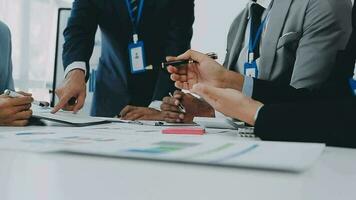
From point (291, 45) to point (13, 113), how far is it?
2.89 ft

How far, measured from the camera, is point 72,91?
1345 millimetres

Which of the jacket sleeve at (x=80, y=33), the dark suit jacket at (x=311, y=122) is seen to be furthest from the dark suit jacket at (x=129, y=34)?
the dark suit jacket at (x=311, y=122)

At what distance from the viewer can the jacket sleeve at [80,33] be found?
1.62 metres

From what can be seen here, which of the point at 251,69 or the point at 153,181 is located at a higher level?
the point at 251,69

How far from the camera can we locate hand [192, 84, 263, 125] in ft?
2.62

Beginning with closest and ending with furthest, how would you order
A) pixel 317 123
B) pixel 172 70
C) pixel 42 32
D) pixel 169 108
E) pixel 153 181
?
pixel 153 181 < pixel 317 123 < pixel 172 70 < pixel 169 108 < pixel 42 32

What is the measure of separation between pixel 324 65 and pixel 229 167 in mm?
931

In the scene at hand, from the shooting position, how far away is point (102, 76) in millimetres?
1941

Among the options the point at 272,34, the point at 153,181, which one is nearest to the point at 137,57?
the point at 272,34

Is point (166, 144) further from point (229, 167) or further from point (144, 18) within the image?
point (144, 18)

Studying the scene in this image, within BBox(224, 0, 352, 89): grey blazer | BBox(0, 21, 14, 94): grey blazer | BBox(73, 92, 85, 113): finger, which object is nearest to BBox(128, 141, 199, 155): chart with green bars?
BBox(224, 0, 352, 89): grey blazer

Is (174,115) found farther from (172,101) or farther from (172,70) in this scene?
(172,70)

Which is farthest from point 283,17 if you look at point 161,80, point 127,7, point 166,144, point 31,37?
point 31,37

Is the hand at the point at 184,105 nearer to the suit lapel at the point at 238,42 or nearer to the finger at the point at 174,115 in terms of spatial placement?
the finger at the point at 174,115
